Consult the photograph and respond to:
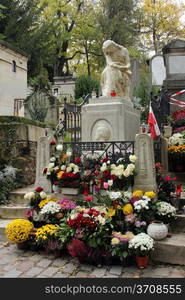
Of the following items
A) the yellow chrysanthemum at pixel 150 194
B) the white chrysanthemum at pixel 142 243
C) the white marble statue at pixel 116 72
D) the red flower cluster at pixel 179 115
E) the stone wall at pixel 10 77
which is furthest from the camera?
the stone wall at pixel 10 77

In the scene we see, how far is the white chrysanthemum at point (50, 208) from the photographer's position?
4590mm

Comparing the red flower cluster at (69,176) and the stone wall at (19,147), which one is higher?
the stone wall at (19,147)

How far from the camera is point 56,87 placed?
23.9 meters

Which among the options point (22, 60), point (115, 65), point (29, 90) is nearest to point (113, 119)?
point (115, 65)

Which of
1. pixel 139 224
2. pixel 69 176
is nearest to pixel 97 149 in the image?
pixel 69 176

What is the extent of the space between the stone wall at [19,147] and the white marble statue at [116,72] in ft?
9.03

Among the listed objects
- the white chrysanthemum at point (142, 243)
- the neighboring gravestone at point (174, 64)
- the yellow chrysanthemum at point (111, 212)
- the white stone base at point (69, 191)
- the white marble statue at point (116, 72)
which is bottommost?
the white chrysanthemum at point (142, 243)

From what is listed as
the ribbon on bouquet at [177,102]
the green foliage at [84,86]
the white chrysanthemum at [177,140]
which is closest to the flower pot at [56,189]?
the white chrysanthemum at [177,140]

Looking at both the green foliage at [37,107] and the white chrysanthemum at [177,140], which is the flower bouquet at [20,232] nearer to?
the white chrysanthemum at [177,140]

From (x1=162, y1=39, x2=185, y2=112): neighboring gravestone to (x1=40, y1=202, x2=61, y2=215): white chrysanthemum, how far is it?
29.6 ft

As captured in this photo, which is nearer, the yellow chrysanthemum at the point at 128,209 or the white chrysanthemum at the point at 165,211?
the yellow chrysanthemum at the point at 128,209

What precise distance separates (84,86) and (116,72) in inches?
675

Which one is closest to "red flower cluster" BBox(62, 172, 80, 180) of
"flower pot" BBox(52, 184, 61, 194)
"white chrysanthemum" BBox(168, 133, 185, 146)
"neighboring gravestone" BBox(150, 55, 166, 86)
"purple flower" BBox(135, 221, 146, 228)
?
"flower pot" BBox(52, 184, 61, 194)

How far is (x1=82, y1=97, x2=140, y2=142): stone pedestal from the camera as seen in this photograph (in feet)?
20.6
